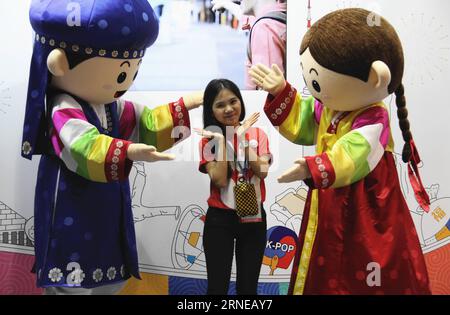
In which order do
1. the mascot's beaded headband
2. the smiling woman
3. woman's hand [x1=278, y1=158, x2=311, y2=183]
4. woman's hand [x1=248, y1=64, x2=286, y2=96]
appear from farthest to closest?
the smiling woman → woman's hand [x1=248, y1=64, x2=286, y2=96] → the mascot's beaded headband → woman's hand [x1=278, y1=158, x2=311, y2=183]

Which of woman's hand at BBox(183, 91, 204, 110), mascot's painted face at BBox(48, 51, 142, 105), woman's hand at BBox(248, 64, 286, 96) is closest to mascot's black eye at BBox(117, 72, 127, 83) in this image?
mascot's painted face at BBox(48, 51, 142, 105)

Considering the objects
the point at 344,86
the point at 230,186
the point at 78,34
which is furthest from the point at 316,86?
the point at 78,34

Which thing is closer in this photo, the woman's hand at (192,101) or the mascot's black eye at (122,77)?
the mascot's black eye at (122,77)

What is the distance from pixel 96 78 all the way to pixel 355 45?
785 millimetres

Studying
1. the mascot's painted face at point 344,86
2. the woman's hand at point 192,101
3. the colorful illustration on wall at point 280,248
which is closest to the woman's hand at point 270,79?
the mascot's painted face at point 344,86

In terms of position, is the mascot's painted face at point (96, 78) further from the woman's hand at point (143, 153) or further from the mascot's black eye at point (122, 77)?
the woman's hand at point (143, 153)

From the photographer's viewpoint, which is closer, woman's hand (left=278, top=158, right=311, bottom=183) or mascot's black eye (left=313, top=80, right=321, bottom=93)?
woman's hand (left=278, top=158, right=311, bottom=183)

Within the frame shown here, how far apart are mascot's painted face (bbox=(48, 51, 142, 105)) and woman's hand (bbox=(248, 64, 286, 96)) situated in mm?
392

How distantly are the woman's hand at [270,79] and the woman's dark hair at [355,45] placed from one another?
17cm

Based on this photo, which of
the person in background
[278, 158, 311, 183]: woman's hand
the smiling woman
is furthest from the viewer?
the person in background

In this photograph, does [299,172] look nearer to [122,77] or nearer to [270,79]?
[270,79]

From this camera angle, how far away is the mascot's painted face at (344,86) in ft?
4.65

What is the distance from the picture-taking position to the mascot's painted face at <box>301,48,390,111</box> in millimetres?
1417

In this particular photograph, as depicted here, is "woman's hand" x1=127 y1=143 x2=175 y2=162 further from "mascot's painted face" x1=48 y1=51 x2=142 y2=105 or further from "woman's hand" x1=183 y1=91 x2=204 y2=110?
"woman's hand" x1=183 y1=91 x2=204 y2=110
